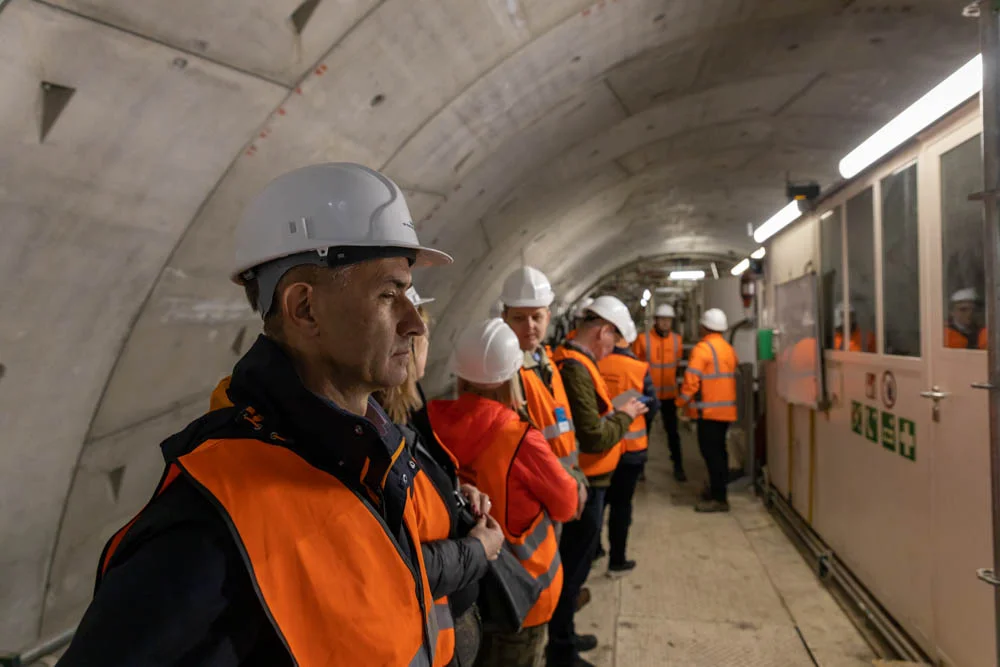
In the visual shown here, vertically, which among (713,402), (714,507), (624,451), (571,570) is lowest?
(714,507)

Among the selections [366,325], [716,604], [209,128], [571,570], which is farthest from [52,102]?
[716,604]

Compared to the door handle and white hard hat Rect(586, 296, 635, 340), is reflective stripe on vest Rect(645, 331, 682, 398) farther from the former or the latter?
the door handle

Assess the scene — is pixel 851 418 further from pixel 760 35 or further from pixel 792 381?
pixel 760 35

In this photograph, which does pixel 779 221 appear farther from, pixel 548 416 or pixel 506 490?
pixel 506 490

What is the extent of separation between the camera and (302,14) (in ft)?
7.03

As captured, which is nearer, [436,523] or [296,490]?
[296,490]

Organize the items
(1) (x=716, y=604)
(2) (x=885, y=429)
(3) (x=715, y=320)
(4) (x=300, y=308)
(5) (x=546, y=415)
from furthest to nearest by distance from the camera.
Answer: (3) (x=715, y=320) → (1) (x=716, y=604) → (2) (x=885, y=429) → (5) (x=546, y=415) → (4) (x=300, y=308)

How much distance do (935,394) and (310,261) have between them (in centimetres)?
299

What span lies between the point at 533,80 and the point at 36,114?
258cm

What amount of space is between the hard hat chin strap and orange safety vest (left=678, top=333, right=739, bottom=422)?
547 centimetres

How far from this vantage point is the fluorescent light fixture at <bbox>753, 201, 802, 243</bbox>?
508 centimetres

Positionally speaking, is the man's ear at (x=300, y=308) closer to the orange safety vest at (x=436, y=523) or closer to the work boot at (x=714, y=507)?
the orange safety vest at (x=436, y=523)

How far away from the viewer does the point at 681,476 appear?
7.48 m

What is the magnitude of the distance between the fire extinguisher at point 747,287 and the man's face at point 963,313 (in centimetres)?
495
